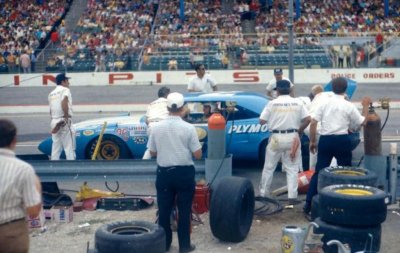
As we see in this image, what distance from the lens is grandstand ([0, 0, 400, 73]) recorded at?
31891mm

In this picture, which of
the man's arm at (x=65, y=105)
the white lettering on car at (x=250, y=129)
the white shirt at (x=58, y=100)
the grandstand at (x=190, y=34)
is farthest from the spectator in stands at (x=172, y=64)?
the man's arm at (x=65, y=105)

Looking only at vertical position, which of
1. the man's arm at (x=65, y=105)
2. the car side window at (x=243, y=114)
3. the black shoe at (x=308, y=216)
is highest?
the man's arm at (x=65, y=105)

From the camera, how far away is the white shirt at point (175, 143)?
7855 mm

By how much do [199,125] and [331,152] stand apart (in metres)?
3.50

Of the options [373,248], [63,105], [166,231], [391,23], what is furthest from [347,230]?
[391,23]

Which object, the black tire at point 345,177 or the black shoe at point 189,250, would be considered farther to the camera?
the black tire at point 345,177

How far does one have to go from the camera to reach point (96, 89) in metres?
29.6

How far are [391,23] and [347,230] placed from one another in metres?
33.0

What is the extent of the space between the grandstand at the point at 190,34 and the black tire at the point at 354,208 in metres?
24.1

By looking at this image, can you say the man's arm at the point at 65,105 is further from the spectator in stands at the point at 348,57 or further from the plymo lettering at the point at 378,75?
the spectator in stands at the point at 348,57

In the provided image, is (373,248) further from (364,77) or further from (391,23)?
(391,23)

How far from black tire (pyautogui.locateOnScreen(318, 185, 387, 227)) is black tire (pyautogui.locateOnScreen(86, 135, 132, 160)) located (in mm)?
5942

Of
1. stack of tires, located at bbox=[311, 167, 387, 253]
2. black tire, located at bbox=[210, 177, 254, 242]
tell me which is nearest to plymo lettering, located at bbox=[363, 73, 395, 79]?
black tire, located at bbox=[210, 177, 254, 242]

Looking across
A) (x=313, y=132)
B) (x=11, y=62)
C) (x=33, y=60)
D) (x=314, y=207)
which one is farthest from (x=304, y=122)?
(x=33, y=60)
